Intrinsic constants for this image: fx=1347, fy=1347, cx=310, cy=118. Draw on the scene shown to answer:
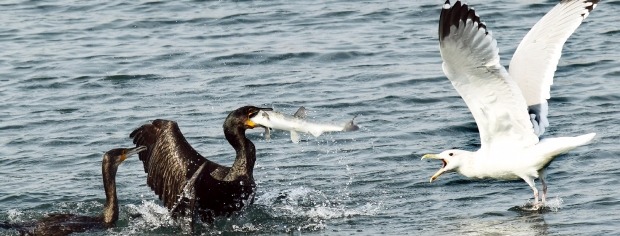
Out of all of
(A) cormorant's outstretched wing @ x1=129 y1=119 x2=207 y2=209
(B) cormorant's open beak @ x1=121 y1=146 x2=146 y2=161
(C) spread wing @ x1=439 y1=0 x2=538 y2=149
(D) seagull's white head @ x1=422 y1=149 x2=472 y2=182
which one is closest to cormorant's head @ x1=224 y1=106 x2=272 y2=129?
(A) cormorant's outstretched wing @ x1=129 y1=119 x2=207 y2=209

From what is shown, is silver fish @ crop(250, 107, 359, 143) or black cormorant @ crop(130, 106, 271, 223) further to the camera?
black cormorant @ crop(130, 106, 271, 223)

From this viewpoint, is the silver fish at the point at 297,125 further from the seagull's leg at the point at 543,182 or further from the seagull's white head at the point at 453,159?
the seagull's leg at the point at 543,182

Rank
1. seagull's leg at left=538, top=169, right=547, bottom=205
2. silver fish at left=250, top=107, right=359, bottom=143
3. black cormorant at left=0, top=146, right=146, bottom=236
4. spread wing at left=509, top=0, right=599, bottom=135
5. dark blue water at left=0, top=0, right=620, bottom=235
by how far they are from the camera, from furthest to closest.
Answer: spread wing at left=509, top=0, right=599, bottom=135, dark blue water at left=0, top=0, right=620, bottom=235, seagull's leg at left=538, top=169, right=547, bottom=205, black cormorant at left=0, top=146, right=146, bottom=236, silver fish at left=250, top=107, right=359, bottom=143

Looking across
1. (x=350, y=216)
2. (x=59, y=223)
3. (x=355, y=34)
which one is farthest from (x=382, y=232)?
(x=355, y=34)

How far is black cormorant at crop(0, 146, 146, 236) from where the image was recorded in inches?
406

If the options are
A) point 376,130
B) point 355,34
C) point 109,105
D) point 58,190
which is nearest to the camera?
point 58,190

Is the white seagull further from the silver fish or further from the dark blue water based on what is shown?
the silver fish

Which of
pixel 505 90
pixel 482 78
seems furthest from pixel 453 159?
pixel 482 78

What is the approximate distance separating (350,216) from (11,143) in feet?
15.4

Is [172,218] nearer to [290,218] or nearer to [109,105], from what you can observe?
[290,218]

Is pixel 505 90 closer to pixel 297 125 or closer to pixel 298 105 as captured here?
pixel 297 125

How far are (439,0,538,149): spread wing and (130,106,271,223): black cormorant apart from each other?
1720 mm

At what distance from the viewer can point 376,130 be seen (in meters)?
13.8

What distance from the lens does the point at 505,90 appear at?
10.0 m
